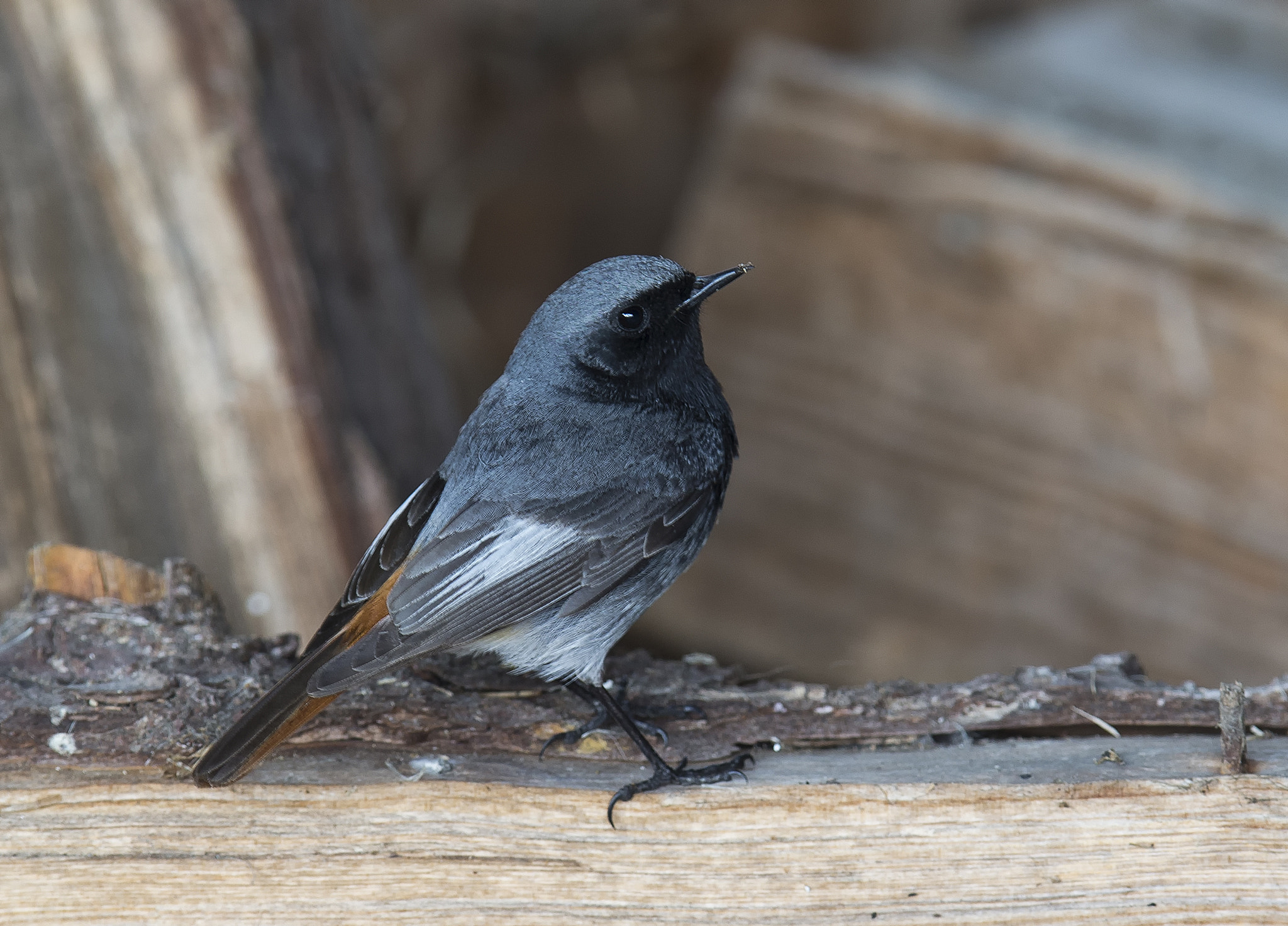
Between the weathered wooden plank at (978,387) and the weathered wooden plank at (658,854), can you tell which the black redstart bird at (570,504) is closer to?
the weathered wooden plank at (658,854)

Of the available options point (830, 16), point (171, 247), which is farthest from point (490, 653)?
Result: point (830, 16)

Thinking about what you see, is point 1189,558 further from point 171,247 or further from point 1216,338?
point 171,247

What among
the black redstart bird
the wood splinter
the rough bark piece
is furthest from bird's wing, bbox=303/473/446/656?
the wood splinter

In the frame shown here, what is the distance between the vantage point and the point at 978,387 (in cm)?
405

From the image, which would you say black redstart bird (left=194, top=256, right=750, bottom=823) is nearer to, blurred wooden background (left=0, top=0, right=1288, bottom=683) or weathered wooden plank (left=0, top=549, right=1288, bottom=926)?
weathered wooden plank (left=0, top=549, right=1288, bottom=926)

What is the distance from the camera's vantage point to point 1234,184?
3.72 meters

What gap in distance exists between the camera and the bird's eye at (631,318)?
2750mm

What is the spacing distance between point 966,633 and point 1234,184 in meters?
1.55

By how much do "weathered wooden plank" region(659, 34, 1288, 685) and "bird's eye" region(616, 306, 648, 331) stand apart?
152 cm

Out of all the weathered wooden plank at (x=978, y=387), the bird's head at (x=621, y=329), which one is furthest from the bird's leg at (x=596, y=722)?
the weathered wooden plank at (x=978, y=387)

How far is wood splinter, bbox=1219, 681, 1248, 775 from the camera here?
2.23m

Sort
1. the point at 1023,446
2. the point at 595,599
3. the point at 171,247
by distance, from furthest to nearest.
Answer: the point at 1023,446 → the point at 171,247 → the point at 595,599

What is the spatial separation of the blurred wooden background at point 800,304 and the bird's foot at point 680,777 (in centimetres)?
82

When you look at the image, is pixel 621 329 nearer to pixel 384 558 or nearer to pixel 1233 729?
pixel 384 558
